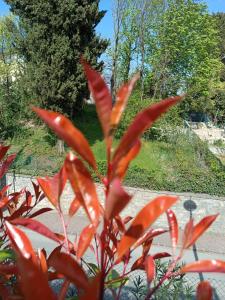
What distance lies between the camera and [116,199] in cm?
95

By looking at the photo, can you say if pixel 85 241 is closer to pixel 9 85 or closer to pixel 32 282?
pixel 32 282

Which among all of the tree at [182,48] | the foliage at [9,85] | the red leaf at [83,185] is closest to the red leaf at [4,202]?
the red leaf at [83,185]

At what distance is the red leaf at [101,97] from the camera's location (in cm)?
106

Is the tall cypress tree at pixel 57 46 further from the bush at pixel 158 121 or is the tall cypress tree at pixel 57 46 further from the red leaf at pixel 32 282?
the red leaf at pixel 32 282

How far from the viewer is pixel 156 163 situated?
53.0 feet

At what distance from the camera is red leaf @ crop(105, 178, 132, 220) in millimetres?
932

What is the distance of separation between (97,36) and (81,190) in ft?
54.6

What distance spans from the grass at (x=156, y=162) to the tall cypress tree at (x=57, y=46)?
248 centimetres

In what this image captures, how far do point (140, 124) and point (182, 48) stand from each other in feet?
87.1

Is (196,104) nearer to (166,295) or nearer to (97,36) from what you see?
(97,36)

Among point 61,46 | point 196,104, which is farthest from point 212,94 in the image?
point 61,46

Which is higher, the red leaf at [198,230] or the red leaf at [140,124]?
the red leaf at [140,124]

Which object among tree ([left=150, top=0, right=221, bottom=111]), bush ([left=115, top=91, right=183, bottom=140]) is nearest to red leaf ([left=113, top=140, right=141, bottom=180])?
bush ([left=115, top=91, right=183, bottom=140])

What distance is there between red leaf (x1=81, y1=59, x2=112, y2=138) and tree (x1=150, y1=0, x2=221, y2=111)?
23.8 metres
